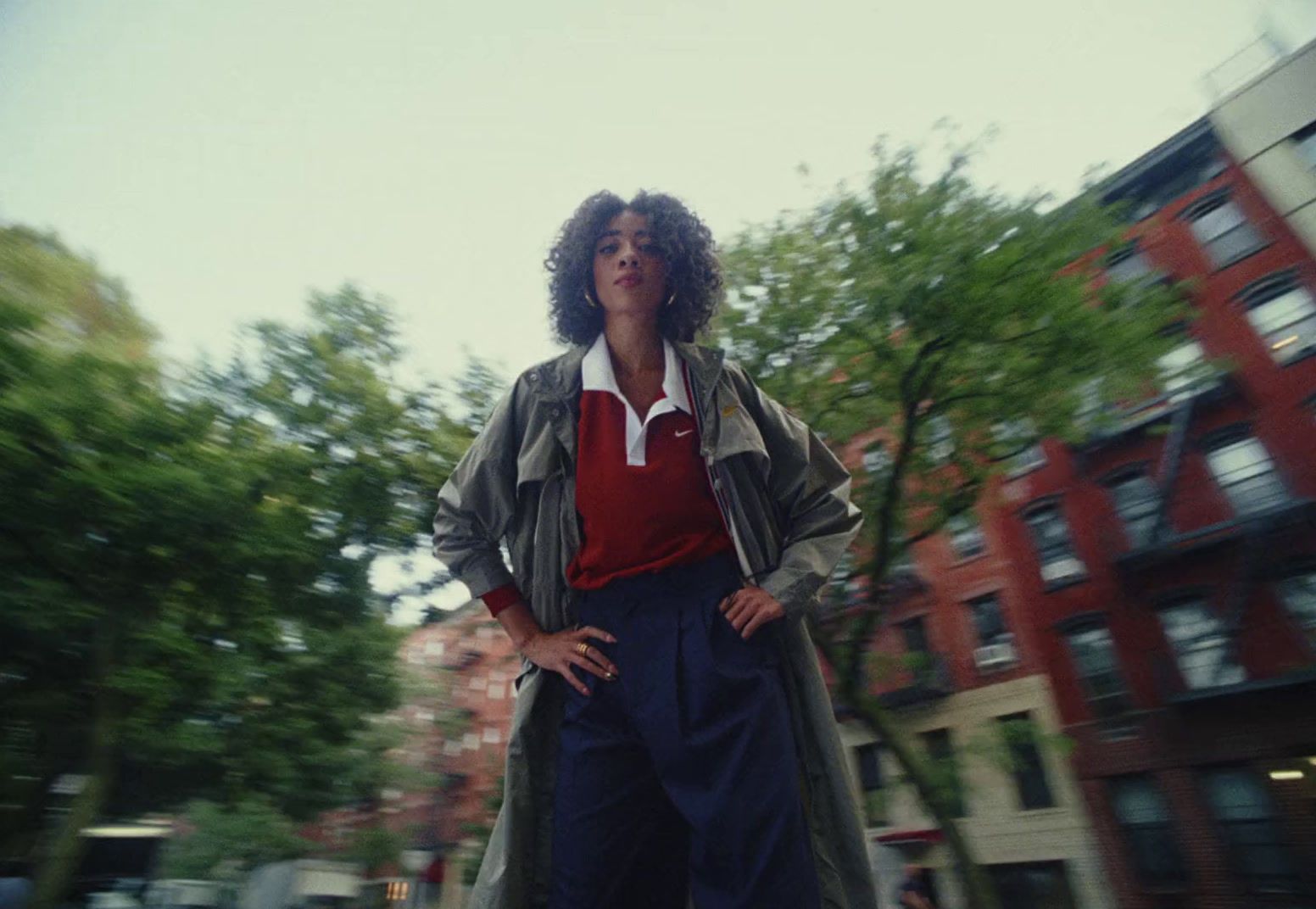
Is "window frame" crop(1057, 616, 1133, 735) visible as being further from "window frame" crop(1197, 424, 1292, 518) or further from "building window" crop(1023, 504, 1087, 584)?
"window frame" crop(1197, 424, 1292, 518)

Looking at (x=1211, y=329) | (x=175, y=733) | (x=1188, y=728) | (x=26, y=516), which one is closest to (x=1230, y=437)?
(x=1211, y=329)

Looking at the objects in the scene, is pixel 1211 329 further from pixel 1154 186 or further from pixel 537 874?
pixel 537 874

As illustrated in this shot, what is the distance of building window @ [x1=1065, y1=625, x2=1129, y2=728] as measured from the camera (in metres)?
13.3

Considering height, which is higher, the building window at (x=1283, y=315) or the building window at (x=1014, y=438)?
the building window at (x=1283, y=315)

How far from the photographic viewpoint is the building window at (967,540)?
16.2m

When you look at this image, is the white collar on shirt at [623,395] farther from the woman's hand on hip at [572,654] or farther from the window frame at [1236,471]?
the window frame at [1236,471]

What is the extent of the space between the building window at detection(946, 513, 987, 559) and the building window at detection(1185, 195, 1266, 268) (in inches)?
284

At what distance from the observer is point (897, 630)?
1762 cm

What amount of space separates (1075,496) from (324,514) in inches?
582

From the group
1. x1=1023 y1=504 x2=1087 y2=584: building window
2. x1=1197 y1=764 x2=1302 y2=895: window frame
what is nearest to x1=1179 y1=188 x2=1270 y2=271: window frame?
x1=1023 y1=504 x2=1087 y2=584: building window

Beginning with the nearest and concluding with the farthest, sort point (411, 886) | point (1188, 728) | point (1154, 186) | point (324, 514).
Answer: point (324, 514) < point (1188, 728) < point (1154, 186) < point (411, 886)

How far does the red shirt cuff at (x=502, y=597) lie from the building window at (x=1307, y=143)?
16.0 metres

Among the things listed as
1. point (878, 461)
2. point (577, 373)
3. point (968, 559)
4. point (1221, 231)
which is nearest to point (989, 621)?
point (968, 559)

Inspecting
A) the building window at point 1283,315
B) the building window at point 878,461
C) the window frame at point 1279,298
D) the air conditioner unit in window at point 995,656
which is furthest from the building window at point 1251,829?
→ the building window at point 878,461
